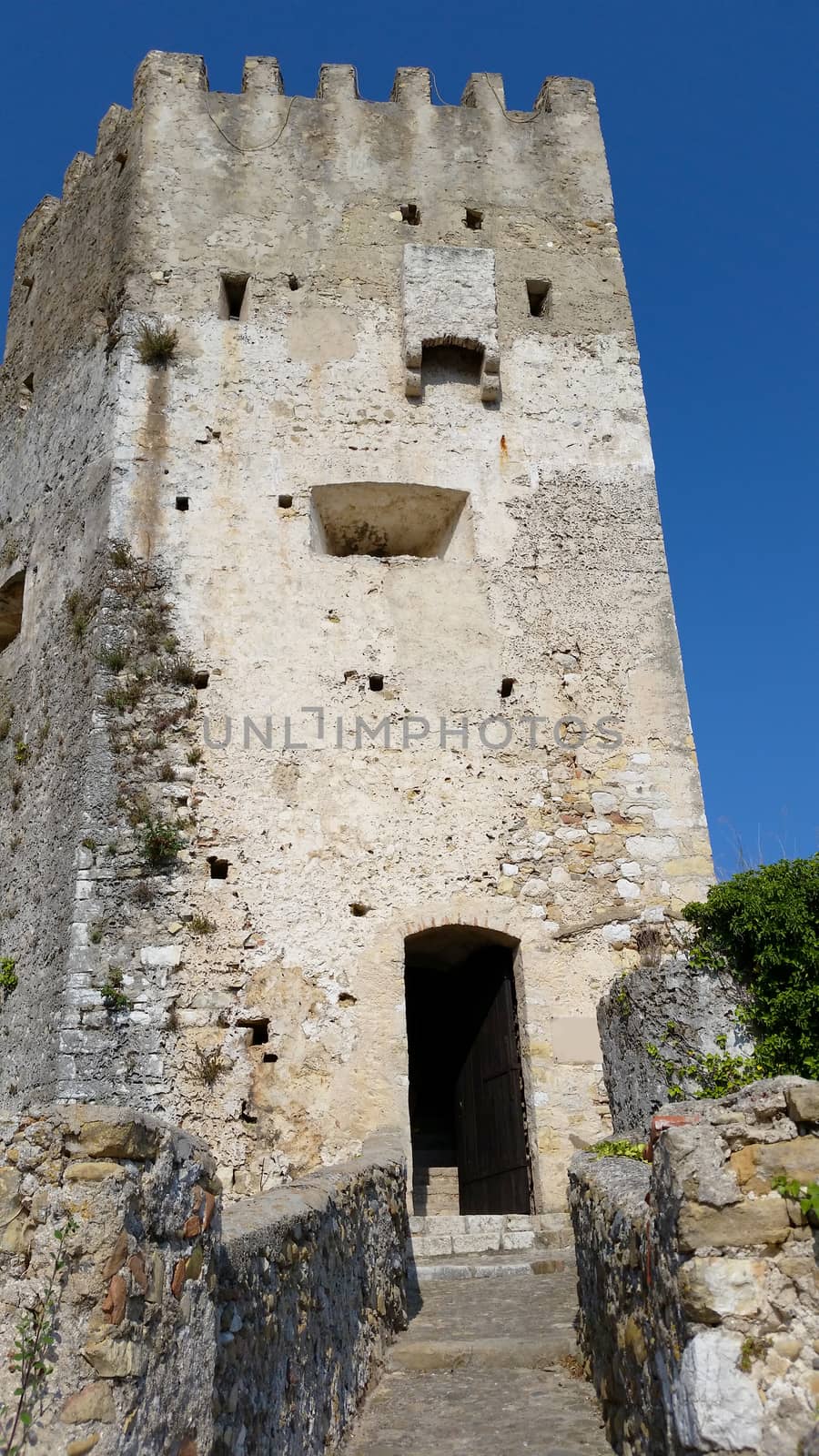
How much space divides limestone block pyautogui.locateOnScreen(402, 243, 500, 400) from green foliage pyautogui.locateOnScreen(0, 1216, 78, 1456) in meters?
8.75

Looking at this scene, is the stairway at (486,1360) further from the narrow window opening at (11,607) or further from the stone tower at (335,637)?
the narrow window opening at (11,607)

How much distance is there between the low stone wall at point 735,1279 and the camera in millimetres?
2576

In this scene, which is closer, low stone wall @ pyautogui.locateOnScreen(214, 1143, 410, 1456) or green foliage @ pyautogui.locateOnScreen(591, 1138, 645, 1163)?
low stone wall @ pyautogui.locateOnScreen(214, 1143, 410, 1456)

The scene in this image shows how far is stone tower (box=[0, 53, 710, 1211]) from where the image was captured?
8102 mm

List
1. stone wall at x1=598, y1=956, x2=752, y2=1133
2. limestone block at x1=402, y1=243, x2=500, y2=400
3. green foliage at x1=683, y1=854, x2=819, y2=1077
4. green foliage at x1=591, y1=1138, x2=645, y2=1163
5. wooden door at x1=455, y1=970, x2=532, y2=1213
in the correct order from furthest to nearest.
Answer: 1. limestone block at x1=402, y1=243, x2=500, y2=400
2. wooden door at x1=455, y1=970, x2=532, y2=1213
3. stone wall at x1=598, y1=956, x2=752, y2=1133
4. green foliage at x1=683, y1=854, x2=819, y2=1077
5. green foliage at x1=591, y1=1138, x2=645, y2=1163

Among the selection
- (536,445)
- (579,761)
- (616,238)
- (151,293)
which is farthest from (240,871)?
(616,238)

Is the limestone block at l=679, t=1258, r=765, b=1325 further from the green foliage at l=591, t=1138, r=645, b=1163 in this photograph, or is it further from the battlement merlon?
the battlement merlon

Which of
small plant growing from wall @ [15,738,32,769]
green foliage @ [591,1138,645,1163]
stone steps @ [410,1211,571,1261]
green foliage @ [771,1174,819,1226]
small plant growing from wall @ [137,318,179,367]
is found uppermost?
small plant growing from wall @ [137,318,179,367]

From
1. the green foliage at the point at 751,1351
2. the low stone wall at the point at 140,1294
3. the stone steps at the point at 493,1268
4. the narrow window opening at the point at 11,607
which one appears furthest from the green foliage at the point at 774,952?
the narrow window opening at the point at 11,607

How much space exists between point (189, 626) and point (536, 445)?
3368mm

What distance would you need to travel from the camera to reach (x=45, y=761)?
365 inches

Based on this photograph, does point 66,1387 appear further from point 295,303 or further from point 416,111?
point 416,111

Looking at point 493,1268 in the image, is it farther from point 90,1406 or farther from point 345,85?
point 345,85

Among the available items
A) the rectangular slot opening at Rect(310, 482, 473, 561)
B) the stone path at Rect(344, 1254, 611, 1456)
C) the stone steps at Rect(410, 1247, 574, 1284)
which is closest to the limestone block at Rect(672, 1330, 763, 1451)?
the stone path at Rect(344, 1254, 611, 1456)
